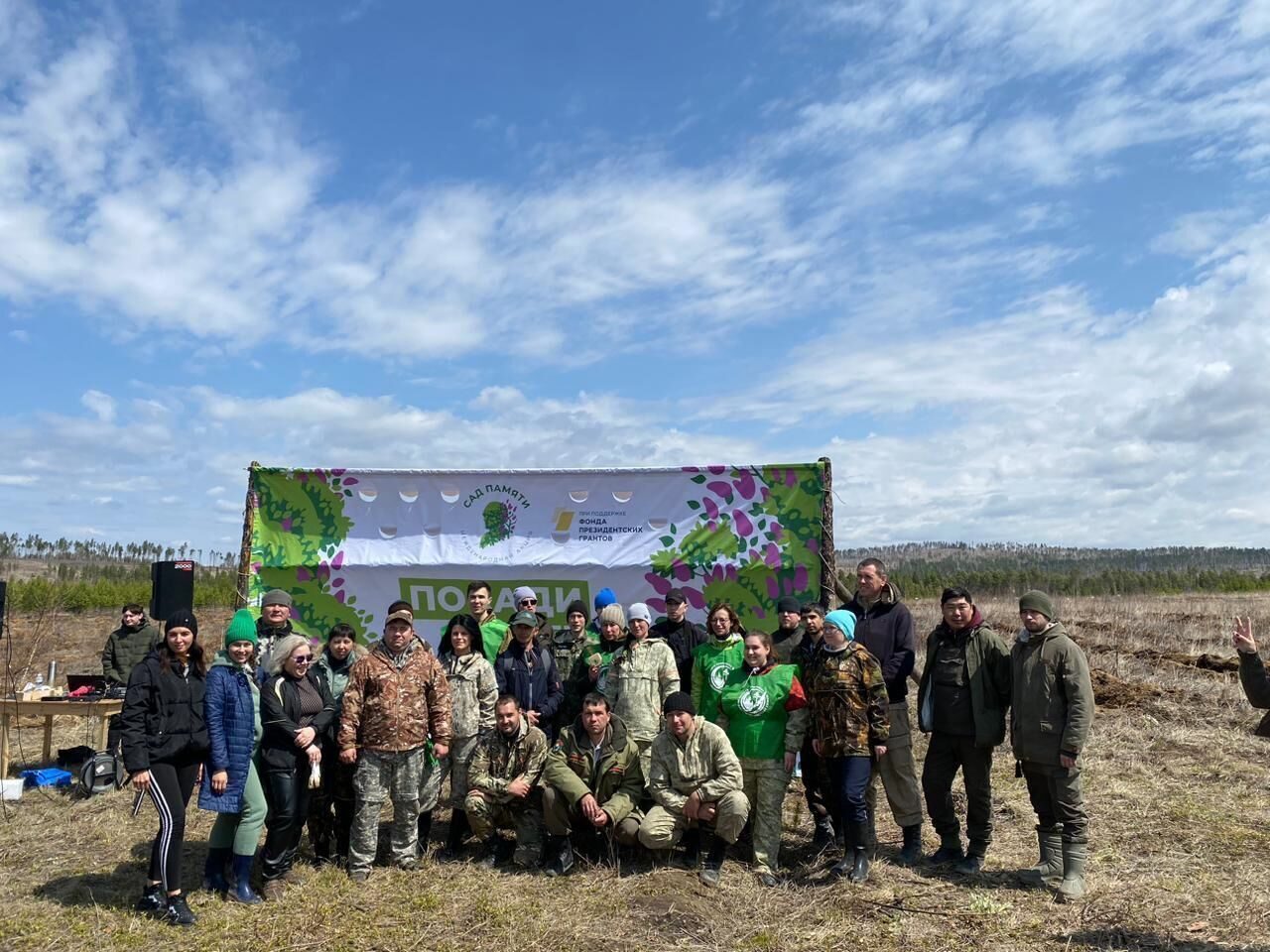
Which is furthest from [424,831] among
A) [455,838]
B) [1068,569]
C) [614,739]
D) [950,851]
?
[1068,569]

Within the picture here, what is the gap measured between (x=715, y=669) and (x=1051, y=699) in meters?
2.00

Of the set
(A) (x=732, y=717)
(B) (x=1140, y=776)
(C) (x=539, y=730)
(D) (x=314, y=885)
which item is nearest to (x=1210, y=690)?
(B) (x=1140, y=776)

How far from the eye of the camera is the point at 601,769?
17.7 ft

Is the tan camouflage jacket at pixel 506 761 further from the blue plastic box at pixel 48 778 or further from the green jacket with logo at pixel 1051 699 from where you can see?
the blue plastic box at pixel 48 778

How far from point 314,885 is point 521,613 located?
2.02 metres

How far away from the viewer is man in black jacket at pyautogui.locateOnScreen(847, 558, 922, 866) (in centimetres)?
546

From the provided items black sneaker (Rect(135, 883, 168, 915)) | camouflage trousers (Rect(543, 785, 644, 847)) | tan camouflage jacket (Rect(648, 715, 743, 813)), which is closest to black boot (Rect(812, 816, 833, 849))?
tan camouflage jacket (Rect(648, 715, 743, 813))

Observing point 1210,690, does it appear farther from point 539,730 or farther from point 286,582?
point 286,582

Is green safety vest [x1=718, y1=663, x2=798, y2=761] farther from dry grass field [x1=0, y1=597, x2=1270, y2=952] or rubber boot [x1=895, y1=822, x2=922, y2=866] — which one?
rubber boot [x1=895, y1=822, x2=922, y2=866]

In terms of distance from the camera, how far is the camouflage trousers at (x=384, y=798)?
5.08 m

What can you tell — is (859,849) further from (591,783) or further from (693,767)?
(591,783)

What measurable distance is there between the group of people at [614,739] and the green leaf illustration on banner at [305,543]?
2.03m

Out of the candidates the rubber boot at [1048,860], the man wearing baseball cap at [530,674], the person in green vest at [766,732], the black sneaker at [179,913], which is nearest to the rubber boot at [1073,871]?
the rubber boot at [1048,860]

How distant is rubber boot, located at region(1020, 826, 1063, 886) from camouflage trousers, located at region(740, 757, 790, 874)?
4.73 feet
